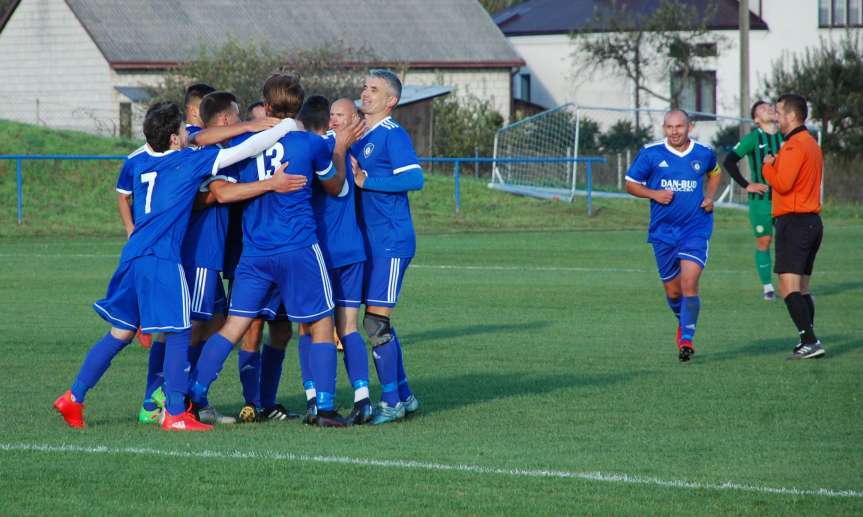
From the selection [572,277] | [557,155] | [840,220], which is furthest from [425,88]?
[572,277]

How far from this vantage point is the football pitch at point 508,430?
6.02 meters

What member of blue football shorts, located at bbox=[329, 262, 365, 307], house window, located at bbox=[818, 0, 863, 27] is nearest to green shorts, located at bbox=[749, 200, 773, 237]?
blue football shorts, located at bbox=[329, 262, 365, 307]

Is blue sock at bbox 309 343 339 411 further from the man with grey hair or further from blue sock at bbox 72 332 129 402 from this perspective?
blue sock at bbox 72 332 129 402

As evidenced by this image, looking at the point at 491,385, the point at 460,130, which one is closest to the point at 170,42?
the point at 460,130

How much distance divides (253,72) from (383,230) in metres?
30.4

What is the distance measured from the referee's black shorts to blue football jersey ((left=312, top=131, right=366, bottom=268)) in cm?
474

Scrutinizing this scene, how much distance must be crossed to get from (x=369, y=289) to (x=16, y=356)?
416cm

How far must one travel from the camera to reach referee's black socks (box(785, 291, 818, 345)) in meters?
11.2

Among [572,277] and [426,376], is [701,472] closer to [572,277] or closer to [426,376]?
[426,376]

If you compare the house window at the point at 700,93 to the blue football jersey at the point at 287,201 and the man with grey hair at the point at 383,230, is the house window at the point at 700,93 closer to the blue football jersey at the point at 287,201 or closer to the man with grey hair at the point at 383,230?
the man with grey hair at the point at 383,230

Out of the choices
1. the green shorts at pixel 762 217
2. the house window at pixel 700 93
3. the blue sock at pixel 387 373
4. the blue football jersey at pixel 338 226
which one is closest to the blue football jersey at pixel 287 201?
the blue football jersey at pixel 338 226

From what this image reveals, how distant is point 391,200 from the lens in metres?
8.15

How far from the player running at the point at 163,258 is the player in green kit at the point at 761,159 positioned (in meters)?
7.99

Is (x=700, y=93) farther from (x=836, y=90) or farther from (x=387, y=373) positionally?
(x=387, y=373)
